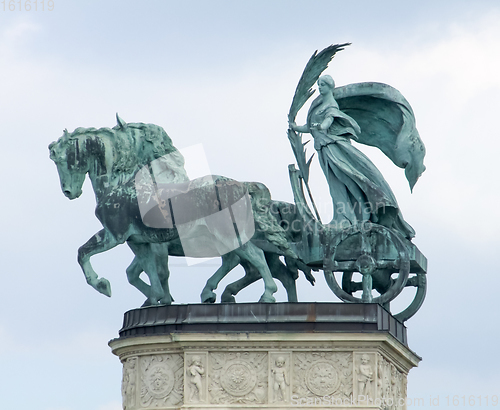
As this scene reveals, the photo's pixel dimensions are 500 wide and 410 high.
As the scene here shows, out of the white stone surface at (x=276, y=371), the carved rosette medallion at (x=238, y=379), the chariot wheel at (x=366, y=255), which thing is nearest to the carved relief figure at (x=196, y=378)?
the white stone surface at (x=276, y=371)

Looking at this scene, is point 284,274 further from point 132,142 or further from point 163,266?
point 132,142

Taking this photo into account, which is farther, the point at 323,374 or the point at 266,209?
the point at 266,209

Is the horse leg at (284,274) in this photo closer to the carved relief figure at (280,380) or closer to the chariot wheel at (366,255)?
the chariot wheel at (366,255)

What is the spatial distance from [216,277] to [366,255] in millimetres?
2859

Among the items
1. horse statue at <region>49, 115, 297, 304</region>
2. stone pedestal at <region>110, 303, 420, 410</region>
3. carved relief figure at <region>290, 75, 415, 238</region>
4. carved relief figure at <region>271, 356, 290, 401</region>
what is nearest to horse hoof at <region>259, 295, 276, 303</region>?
horse statue at <region>49, 115, 297, 304</region>

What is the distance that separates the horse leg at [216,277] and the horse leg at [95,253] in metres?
1.84

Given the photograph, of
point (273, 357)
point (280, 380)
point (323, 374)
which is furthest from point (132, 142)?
point (323, 374)

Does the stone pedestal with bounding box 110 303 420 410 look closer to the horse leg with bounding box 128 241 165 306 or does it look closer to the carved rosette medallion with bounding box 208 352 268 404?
the carved rosette medallion with bounding box 208 352 268 404

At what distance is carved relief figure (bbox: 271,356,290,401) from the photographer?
22.9 metres

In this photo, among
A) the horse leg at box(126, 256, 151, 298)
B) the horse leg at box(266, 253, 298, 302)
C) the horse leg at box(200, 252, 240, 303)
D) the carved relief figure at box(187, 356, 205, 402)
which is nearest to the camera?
the carved relief figure at box(187, 356, 205, 402)

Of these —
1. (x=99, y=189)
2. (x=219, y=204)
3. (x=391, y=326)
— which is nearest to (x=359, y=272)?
(x=391, y=326)

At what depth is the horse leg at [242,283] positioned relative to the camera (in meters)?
25.6

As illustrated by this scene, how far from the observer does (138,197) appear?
2453 centimetres

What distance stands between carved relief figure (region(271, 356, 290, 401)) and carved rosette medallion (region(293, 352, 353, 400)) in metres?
0.18
